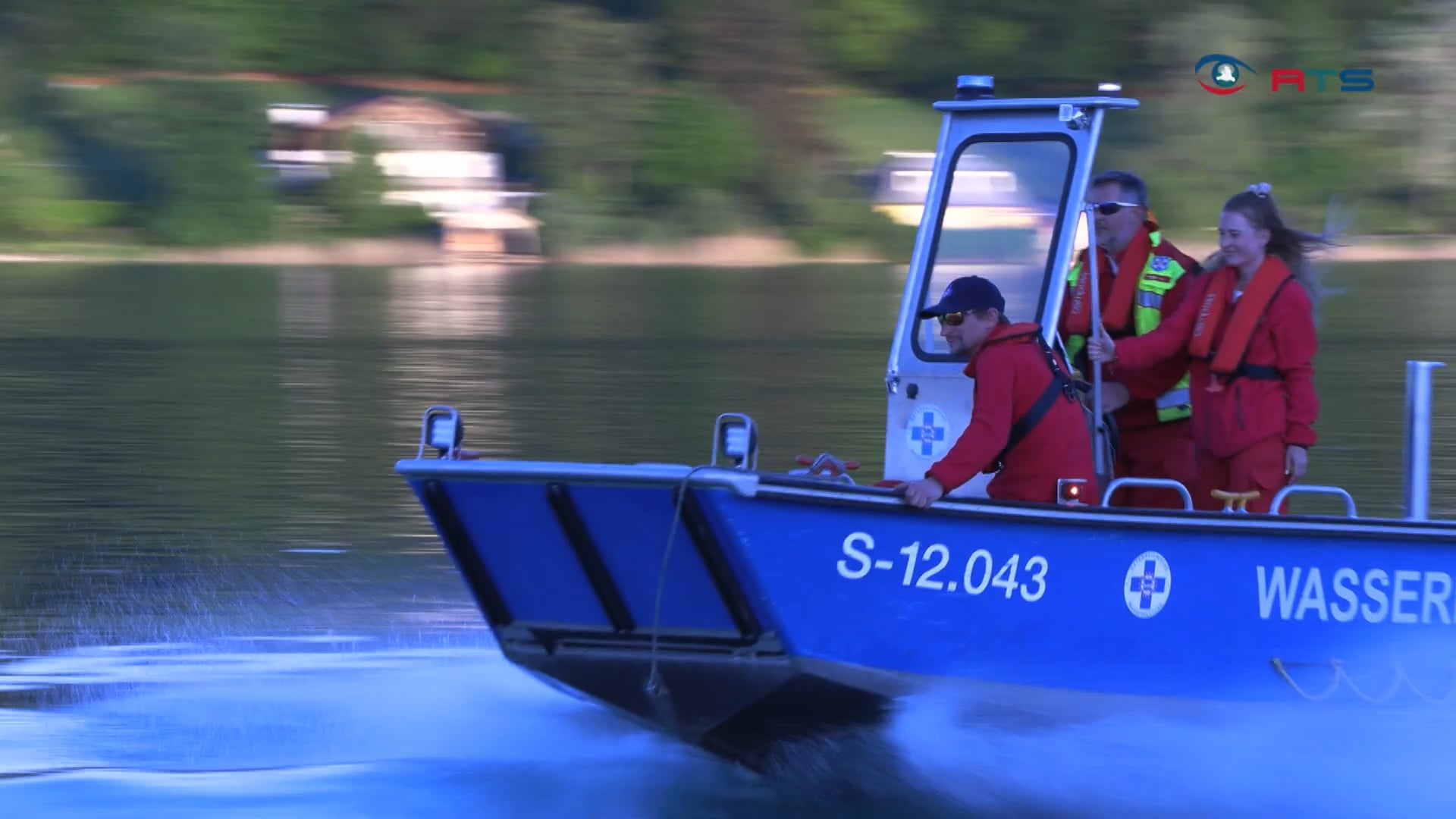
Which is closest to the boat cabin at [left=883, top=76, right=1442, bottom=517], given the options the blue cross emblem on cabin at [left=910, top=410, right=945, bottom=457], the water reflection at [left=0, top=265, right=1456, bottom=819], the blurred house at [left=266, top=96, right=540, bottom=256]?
the blue cross emblem on cabin at [left=910, top=410, right=945, bottom=457]

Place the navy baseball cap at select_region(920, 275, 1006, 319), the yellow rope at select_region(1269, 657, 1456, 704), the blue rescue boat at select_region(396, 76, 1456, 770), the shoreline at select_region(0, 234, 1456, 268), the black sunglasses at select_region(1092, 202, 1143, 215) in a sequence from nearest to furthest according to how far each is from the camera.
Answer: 1. the blue rescue boat at select_region(396, 76, 1456, 770)
2. the navy baseball cap at select_region(920, 275, 1006, 319)
3. the yellow rope at select_region(1269, 657, 1456, 704)
4. the black sunglasses at select_region(1092, 202, 1143, 215)
5. the shoreline at select_region(0, 234, 1456, 268)

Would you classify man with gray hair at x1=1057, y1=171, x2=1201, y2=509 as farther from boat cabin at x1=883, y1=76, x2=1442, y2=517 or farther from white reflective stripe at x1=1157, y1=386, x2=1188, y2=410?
boat cabin at x1=883, y1=76, x2=1442, y2=517

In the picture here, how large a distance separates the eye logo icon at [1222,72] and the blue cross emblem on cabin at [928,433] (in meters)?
49.8

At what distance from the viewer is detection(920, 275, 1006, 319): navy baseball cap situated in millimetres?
5727

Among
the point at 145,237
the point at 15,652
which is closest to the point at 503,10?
the point at 145,237

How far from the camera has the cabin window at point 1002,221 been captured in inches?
247

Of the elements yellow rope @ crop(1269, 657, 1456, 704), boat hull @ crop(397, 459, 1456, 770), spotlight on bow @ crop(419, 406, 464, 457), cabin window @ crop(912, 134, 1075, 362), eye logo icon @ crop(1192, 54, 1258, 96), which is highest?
eye logo icon @ crop(1192, 54, 1258, 96)

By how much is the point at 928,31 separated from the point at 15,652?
2857 inches

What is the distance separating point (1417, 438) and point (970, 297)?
164cm

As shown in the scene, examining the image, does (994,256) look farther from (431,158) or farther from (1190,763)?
(431,158)

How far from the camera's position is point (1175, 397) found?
6.75 meters

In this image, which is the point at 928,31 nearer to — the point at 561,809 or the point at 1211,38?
the point at 1211,38

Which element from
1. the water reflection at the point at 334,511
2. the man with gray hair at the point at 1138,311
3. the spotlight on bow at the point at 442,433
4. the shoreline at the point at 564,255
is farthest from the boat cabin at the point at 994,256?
the shoreline at the point at 564,255

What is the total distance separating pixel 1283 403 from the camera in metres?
6.20
